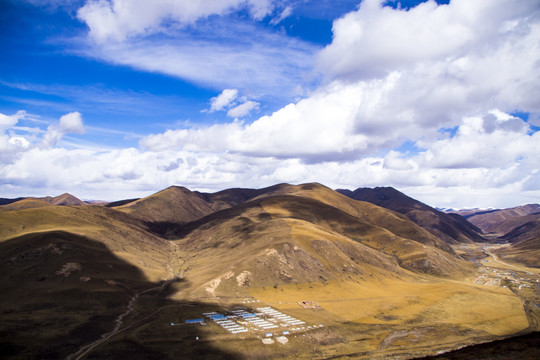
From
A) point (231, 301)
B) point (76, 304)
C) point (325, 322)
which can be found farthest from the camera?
point (231, 301)

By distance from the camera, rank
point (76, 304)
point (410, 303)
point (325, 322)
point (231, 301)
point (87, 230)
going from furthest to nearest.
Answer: point (87, 230) < point (410, 303) < point (231, 301) < point (325, 322) < point (76, 304)

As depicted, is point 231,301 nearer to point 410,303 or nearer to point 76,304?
point 76,304

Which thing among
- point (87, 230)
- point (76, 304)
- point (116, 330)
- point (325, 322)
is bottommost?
point (325, 322)

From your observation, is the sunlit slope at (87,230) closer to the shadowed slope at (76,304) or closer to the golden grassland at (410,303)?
the shadowed slope at (76,304)

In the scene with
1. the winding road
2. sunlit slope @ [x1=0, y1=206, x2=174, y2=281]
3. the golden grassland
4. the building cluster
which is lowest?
the golden grassland

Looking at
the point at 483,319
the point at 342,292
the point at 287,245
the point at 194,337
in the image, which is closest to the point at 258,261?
the point at 287,245

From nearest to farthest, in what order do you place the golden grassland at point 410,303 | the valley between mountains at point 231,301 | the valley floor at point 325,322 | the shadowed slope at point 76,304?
the shadowed slope at point 76,304 → the valley floor at point 325,322 → the valley between mountains at point 231,301 → the golden grassland at point 410,303

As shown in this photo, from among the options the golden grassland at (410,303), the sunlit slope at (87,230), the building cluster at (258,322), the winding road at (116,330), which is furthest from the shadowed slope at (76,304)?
the golden grassland at (410,303)

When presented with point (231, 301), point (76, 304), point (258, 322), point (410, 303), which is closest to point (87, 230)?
point (76, 304)

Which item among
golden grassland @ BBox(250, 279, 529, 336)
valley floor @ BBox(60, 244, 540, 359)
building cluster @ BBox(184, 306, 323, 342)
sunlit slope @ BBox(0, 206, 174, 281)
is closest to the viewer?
valley floor @ BBox(60, 244, 540, 359)

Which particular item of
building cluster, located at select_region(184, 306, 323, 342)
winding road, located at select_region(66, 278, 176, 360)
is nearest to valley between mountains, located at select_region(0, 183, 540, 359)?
winding road, located at select_region(66, 278, 176, 360)

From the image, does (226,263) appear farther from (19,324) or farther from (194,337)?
(19,324)

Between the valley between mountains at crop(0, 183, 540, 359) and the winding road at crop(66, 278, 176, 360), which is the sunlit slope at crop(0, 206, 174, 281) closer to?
the valley between mountains at crop(0, 183, 540, 359)
